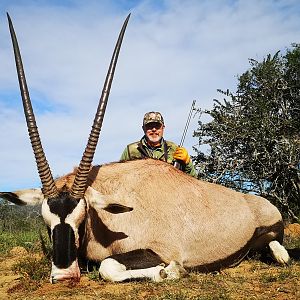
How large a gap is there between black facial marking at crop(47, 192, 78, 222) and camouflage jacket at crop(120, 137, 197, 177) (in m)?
3.17

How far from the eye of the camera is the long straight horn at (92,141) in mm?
4770

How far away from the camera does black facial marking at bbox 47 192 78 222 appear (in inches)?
178

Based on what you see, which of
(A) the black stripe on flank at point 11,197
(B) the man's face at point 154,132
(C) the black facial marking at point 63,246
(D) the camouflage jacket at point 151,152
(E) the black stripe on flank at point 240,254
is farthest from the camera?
(B) the man's face at point 154,132

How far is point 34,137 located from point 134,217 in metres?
1.44

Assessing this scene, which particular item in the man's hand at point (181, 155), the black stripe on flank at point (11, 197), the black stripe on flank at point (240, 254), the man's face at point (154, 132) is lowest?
the black stripe on flank at point (240, 254)

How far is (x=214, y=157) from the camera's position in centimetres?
1560

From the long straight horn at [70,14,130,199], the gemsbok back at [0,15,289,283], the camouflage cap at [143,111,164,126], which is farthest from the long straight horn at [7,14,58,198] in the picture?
the camouflage cap at [143,111,164,126]

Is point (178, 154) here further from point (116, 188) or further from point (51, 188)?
point (51, 188)

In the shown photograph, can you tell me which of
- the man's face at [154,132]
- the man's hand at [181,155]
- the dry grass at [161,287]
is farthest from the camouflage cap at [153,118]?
the dry grass at [161,287]

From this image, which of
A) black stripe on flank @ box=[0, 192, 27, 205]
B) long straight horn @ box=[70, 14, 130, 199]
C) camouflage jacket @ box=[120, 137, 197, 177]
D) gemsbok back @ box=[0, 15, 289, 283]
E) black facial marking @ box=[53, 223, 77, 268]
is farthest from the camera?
camouflage jacket @ box=[120, 137, 197, 177]

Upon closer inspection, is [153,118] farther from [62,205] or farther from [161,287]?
[161,287]

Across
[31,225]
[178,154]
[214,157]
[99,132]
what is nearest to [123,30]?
[99,132]

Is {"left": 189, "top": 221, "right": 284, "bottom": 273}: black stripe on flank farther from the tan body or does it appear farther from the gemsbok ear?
the gemsbok ear

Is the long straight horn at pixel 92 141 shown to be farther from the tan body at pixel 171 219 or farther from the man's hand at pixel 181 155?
the man's hand at pixel 181 155
